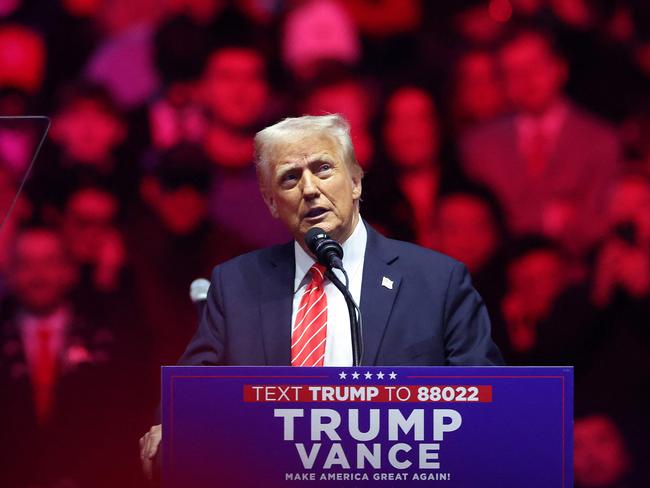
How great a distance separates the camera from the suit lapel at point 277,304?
84.4 inches

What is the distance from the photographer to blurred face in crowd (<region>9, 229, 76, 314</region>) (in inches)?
158

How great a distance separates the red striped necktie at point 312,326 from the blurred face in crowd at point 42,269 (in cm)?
206

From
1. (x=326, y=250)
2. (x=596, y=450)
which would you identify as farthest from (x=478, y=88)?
(x=326, y=250)

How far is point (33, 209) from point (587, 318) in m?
2.20

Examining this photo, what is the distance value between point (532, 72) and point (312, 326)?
220cm

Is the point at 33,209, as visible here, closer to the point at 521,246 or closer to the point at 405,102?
the point at 405,102

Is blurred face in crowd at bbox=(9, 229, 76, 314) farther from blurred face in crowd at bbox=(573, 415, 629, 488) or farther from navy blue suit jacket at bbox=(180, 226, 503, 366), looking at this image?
blurred face in crowd at bbox=(573, 415, 629, 488)

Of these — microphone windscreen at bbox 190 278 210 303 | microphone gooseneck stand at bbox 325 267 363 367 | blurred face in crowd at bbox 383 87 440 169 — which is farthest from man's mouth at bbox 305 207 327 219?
blurred face in crowd at bbox 383 87 440 169

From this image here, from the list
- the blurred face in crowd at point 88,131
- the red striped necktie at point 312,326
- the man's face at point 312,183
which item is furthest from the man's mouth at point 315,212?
the blurred face in crowd at point 88,131

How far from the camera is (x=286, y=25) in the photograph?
13.2ft

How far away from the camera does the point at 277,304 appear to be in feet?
7.23

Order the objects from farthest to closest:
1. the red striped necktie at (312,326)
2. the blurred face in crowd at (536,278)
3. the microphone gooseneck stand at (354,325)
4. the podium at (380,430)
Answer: the blurred face in crowd at (536,278), the red striped necktie at (312,326), the microphone gooseneck stand at (354,325), the podium at (380,430)

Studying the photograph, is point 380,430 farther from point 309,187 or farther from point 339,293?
point 309,187

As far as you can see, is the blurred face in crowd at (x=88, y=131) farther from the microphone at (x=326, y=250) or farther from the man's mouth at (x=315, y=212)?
the microphone at (x=326, y=250)
